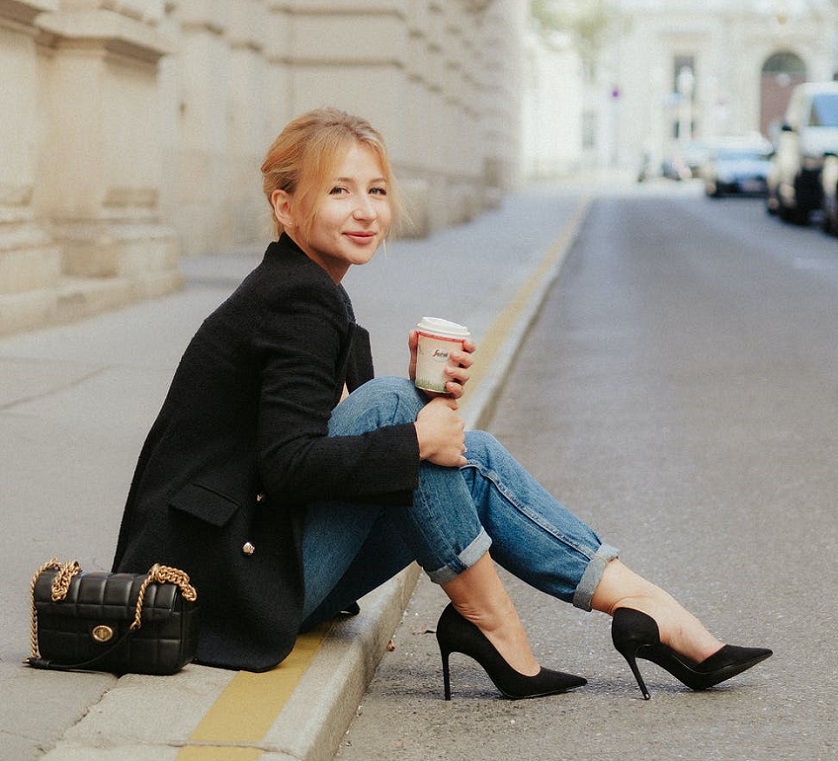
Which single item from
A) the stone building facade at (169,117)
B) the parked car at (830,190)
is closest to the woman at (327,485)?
the stone building facade at (169,117)

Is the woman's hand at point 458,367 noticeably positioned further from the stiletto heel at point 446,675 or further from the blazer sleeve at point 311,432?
the stiletto heel at point 446,675

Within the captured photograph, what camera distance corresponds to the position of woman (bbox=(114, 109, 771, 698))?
9.85 ft

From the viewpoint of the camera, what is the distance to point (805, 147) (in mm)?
24297

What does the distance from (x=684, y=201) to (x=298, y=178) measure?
38384 millimetres

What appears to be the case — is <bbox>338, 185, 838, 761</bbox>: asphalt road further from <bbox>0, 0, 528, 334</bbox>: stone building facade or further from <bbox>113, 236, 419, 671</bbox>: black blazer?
<bbox>0, 0, 528, 334</bbox>: stone building facade

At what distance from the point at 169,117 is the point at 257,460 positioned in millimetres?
11778

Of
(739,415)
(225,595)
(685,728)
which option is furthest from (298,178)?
(739,415)

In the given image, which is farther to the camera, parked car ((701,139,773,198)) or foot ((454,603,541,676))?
parked car ((701,139,773,198))

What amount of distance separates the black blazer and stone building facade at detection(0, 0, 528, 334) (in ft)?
1.41

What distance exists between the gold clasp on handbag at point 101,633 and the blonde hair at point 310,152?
0.89 m

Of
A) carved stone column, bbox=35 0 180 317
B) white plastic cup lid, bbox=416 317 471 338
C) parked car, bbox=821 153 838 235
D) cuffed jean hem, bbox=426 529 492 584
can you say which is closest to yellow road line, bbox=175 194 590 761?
cuffed jean hem, bbox=426 529 492 584

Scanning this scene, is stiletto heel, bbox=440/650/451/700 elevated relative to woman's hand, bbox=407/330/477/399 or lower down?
lower down

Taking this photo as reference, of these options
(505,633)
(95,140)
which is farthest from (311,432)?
(95,140)

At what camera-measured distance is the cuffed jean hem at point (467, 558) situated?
3150 mm
